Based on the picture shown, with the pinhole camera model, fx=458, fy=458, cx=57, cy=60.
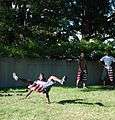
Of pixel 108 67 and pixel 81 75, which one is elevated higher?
pixel 108 67

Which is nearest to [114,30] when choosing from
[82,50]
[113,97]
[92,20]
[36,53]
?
[92,20]

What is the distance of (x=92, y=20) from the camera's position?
31922mm

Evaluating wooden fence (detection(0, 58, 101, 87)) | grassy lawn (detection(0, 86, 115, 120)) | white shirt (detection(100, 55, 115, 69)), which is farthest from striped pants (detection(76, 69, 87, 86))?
grassy lawn (detection(0, 86, 115, 120))

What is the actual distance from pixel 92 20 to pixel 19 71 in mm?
10853

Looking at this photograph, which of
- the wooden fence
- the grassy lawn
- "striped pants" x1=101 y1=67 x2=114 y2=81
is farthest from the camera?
"striped pants" x1=101 y1=67 x2=114 y2=81

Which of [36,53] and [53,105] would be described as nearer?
[53,105]

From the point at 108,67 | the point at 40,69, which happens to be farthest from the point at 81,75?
the point at 40,69

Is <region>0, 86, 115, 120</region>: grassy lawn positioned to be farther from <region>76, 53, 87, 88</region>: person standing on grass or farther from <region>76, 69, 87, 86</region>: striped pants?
<region>76, 53, 87, 88</region>: person standing on grass

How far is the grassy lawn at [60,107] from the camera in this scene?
1194 centimetres

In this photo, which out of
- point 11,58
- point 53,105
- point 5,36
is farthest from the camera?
point 5,36

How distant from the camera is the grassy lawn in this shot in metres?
11.9

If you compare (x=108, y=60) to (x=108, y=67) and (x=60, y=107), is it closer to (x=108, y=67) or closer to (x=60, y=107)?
(x=108, y=67)

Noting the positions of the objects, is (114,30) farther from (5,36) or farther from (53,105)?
(53,105)

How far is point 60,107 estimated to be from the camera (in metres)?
13.6
